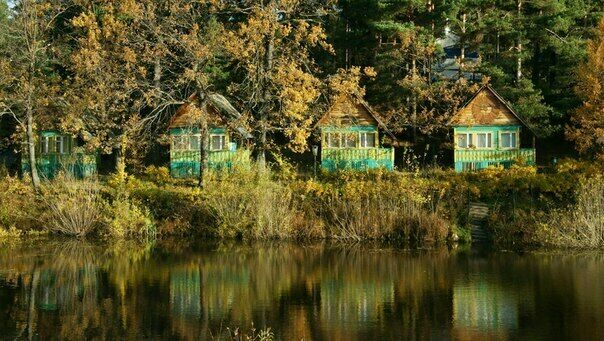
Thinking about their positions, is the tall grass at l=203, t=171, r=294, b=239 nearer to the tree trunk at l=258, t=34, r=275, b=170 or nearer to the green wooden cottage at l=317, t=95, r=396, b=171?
the tree trunk at l=258, t=34, r=275, b=170

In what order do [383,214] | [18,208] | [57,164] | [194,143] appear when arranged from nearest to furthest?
[383,214] < [18,208] < [194,143] < [57,164]

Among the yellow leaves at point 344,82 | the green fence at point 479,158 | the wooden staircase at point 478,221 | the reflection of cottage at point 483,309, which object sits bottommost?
the reflection of cottage at point 483,309

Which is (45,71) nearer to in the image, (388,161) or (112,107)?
(112,107)

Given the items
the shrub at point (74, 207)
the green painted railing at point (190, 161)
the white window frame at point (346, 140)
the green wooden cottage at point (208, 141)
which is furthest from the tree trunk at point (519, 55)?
the shrub at point (74, 207)

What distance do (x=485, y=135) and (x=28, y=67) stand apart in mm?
21473

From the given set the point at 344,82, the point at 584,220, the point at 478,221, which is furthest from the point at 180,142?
the point at 584,220

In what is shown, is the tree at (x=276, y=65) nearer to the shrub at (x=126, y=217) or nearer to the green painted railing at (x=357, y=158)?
the green painted railing at (x=357, y=158)

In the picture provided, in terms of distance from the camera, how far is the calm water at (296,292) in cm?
1623

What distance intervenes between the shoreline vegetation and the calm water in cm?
103

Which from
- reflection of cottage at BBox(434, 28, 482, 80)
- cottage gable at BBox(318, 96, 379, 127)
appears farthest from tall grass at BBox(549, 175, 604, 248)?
reflection of cottage at BBox(434, 28, 482, 80)

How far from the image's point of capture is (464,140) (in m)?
38.5

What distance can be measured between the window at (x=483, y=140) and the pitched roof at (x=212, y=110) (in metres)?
11.8

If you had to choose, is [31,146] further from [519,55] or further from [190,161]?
[519,55]

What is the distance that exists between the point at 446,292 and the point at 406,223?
25.5 ft
